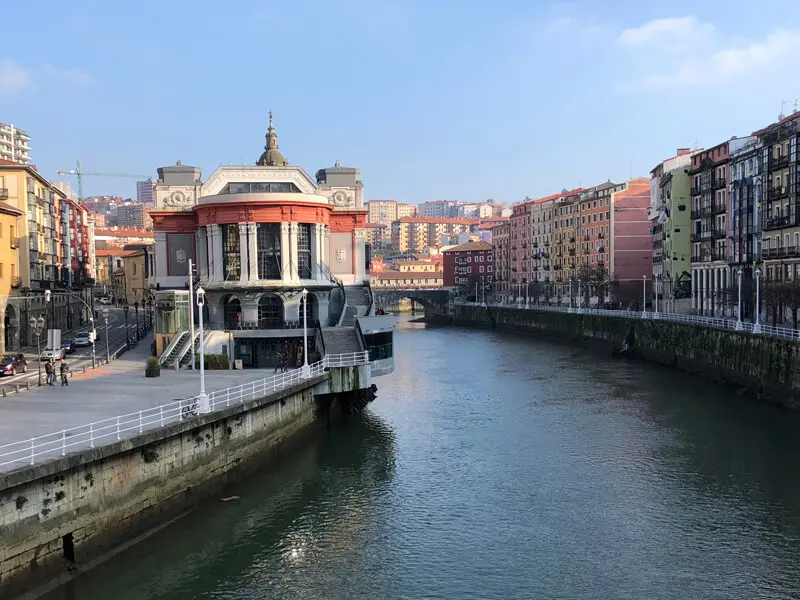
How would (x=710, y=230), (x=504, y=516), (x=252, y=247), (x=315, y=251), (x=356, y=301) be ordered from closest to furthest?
(x=504, y=516)
(x=252, y=247)
(x=315, y=251)
(x=356, y=301)
(x=710, y=230)

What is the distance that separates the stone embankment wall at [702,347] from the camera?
52219 mm

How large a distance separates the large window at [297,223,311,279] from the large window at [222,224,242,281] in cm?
444

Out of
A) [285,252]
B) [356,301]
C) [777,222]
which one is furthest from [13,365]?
[777,222]

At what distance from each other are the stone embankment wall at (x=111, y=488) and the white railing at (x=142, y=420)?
63 cm

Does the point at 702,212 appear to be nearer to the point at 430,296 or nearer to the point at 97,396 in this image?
the point at 97,396

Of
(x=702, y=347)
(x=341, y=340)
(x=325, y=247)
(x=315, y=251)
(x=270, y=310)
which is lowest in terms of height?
(x=702, y=347)

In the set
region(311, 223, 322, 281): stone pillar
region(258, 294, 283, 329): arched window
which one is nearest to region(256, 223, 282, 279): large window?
region(258, 294, 283, 329): arched window

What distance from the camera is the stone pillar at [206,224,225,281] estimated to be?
55.4 metres

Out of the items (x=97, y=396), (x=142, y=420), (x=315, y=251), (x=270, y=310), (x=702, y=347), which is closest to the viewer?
(x=142, y=420)

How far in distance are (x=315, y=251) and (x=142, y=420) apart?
2884 cm

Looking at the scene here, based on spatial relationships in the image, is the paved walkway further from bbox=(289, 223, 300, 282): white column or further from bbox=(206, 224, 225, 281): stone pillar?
bbox=(289, 223, 300, 282): white column

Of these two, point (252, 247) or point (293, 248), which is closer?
point (252, 247)

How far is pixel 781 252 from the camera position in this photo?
71.3 meters

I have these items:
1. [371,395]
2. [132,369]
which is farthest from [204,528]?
[371,395]
